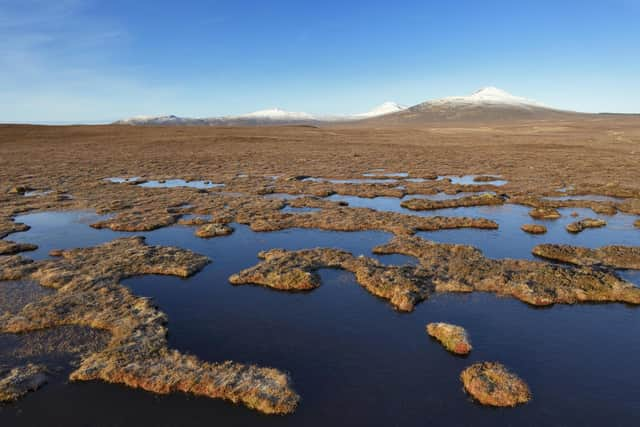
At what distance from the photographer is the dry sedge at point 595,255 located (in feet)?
68.4

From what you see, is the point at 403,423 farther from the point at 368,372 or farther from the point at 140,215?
the point at 140,215

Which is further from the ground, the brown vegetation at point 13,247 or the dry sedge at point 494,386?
the brown vegetation at point 13,247

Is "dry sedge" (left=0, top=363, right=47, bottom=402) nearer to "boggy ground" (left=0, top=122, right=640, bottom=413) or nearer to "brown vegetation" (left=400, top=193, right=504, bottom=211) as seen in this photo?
"boggy ground" (left=0, top=122, right=640, bottom=413)

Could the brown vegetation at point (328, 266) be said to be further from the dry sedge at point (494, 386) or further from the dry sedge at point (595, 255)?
the dry sedge at point (595, 255)

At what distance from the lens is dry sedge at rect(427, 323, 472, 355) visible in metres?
13.4

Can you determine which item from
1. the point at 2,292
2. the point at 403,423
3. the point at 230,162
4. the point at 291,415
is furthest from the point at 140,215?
the point at 230,162

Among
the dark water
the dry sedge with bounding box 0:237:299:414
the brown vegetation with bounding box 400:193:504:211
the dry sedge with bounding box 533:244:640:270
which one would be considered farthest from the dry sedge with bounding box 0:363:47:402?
the brown vegetation with bounding box 400:193:504:211

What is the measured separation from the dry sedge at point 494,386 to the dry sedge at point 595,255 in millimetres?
12698

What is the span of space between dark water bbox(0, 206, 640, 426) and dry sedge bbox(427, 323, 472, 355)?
11.9 inches

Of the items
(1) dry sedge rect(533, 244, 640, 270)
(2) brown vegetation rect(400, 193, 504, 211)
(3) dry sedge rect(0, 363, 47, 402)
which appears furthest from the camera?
(2) brown vegetation rect(400, 193, 504, 211)

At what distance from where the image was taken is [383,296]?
17.5 m

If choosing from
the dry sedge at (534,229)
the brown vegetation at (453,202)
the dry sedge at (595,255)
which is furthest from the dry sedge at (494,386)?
the brown vegetation at (453,202)

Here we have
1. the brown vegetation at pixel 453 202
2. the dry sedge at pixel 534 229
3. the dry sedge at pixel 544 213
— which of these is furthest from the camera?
the brown vegetation at pixel 453 202

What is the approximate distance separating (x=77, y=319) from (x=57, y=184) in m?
38.0
